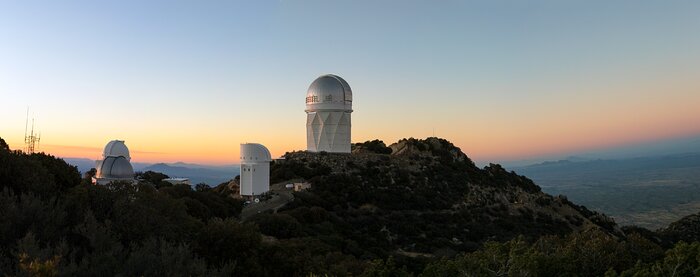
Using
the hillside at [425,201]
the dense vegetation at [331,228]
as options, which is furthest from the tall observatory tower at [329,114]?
the dense vegetation at [331,228]

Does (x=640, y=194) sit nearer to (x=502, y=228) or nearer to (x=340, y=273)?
(x=502, y=228)

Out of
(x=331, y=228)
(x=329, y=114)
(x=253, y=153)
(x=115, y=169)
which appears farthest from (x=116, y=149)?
(x=331, y=228)

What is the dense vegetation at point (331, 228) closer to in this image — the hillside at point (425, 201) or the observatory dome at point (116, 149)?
the hillside at point (425, 201)

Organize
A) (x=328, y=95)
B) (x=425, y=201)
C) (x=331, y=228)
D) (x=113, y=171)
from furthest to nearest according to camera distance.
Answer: (x=328, y=95) → (x=425, y=201) → (x=113, y=171) → (x=331, y=228)

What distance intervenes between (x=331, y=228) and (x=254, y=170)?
1356 cm

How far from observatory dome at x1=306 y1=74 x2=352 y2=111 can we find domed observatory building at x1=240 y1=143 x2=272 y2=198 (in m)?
11.0

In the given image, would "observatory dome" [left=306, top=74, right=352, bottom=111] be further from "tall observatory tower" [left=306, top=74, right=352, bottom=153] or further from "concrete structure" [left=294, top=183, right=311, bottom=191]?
"concrete structure" [left=294, top=183, right=311, bottom=191]

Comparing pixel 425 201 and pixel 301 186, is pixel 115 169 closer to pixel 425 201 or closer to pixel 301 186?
pixel 301 186

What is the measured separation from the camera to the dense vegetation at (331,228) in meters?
10.2

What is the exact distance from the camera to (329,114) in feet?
169

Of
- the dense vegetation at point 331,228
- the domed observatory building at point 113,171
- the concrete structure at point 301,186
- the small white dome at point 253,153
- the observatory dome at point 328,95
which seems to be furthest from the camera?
the observatory dome at point 328,95

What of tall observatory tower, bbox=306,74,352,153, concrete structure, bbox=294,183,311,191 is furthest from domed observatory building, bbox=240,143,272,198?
tall observatory tower, bbox=306,74,352,153

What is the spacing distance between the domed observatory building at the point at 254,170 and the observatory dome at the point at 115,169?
8893 millimetres

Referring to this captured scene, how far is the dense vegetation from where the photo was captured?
10.2 meters
